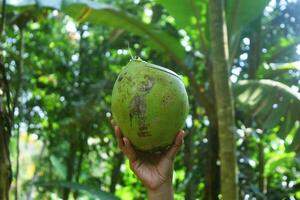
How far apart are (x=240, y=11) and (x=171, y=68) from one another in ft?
6.24

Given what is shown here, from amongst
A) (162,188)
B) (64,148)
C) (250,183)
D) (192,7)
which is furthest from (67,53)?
(162,188)

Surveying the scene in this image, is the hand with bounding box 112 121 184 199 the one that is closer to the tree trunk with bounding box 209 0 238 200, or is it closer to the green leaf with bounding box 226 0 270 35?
the tree trunk with bounding box 209 0 238 200

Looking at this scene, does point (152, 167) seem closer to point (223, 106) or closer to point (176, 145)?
point (176, 145)

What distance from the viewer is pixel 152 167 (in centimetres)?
188

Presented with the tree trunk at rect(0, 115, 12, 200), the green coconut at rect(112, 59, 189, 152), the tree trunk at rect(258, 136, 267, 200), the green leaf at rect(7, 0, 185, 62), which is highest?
the green leaf at rect(7, 0, 185, 62)

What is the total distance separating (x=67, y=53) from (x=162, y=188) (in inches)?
167

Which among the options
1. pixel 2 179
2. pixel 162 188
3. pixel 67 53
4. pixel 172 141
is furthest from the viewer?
pixel 67 53

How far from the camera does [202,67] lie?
5.75 meters

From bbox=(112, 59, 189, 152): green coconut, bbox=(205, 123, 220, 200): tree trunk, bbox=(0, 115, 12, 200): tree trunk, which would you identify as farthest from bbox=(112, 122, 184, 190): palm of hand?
bbox=(205, 123, 220, 200): tree trunk

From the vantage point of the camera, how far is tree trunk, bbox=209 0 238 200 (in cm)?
287

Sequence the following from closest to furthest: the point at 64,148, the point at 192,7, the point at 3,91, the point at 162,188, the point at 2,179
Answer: the point at 162,188
the point at 2,179
the point at 3,91
the point at 192,7
the point at 64,148

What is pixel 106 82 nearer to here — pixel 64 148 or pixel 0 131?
pixel 64 148

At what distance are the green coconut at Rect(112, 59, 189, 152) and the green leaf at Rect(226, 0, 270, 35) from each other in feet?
7.52

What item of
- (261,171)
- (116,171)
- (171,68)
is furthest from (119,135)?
(116,171)
